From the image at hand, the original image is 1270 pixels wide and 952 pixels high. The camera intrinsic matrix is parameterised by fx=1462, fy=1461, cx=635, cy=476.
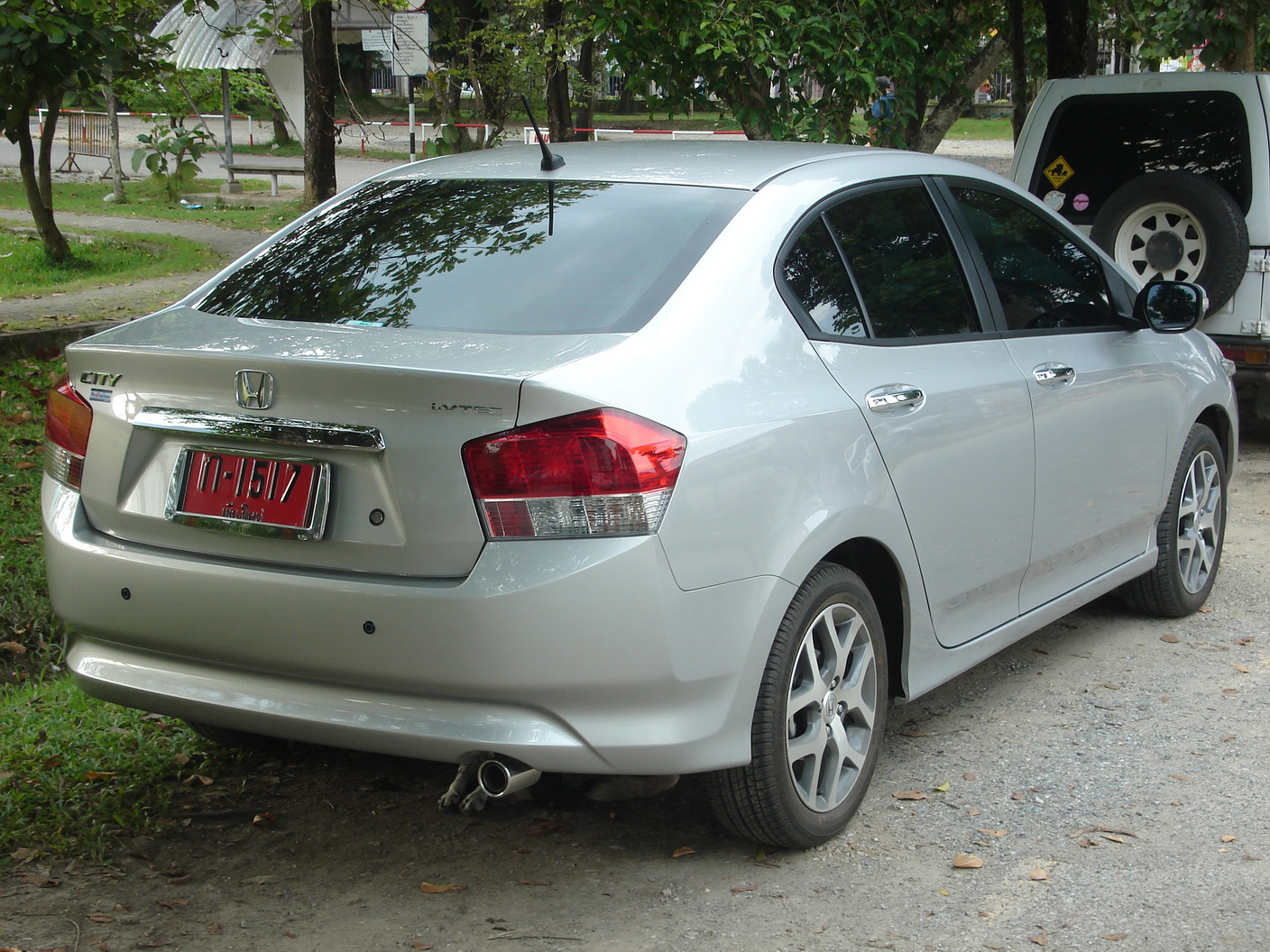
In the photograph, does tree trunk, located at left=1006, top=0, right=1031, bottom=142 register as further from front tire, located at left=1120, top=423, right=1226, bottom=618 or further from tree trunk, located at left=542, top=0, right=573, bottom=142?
front tire, located at left=1120, top=423, right=1226, bottom=618

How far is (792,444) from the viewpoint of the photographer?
333cm

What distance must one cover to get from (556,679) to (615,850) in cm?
85

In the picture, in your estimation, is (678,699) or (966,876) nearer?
(678,699)

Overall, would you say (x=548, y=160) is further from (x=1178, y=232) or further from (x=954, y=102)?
(x=954, y=102)

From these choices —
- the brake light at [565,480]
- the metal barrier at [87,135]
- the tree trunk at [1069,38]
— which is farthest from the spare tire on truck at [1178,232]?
the metal barrier at [87,135]

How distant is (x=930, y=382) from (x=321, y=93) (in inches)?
332

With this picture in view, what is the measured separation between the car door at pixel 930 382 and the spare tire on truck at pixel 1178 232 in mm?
3511

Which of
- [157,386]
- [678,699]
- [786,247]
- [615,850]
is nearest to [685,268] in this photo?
[786,247]

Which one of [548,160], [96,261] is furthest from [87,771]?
[96,261]

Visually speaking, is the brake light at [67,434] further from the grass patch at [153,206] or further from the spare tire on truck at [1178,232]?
the grass patch at [153,206]

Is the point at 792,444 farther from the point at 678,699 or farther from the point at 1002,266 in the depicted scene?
the point at 1002,266

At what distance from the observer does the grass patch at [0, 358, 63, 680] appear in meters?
5.25

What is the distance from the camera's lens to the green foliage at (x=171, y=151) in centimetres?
977

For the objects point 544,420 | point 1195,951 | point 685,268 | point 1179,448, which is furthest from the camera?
point 1179,448
